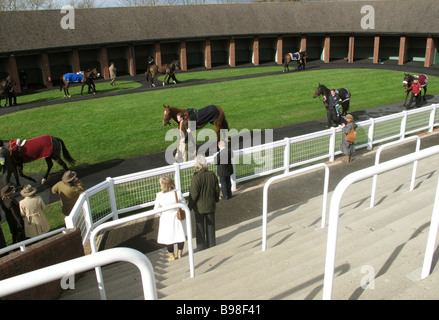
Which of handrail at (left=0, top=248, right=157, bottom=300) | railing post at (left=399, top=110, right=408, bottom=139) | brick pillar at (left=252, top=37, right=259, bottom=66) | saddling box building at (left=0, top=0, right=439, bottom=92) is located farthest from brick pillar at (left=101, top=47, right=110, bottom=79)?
handrail at (left=0, top=248, right=157, bottom=300)

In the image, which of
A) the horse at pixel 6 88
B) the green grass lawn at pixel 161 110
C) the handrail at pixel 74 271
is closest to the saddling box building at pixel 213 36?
the horse at pixel 6 88

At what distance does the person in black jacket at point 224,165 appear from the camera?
8.77 meters

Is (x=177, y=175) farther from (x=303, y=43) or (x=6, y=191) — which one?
(x=303, y=43)

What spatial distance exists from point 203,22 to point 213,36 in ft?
5.63

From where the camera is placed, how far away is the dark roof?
1145 inches

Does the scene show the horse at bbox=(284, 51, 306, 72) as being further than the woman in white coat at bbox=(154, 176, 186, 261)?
Yes

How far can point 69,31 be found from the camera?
1190 inches

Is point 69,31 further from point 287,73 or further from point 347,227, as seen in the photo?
point 347,227

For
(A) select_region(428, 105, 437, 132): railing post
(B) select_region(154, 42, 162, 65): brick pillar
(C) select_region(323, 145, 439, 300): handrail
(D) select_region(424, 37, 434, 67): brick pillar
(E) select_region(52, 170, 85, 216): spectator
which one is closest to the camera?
(C) select_region(323, 145, 439, 300): handrail

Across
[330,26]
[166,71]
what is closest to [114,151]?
[166,71]

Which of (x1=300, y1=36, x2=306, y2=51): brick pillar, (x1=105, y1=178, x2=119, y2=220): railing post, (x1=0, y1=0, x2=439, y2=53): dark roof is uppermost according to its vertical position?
(x1=0, y1=0, x2=439, y2=53): dark roof

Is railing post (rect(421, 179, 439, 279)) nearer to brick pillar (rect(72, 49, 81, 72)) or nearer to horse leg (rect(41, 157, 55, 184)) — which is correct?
horse leg (rect(41, 157, 55, 184))

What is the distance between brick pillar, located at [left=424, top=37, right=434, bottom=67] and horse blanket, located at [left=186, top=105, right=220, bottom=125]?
81.8 feet

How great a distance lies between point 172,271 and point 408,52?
34626 mm
